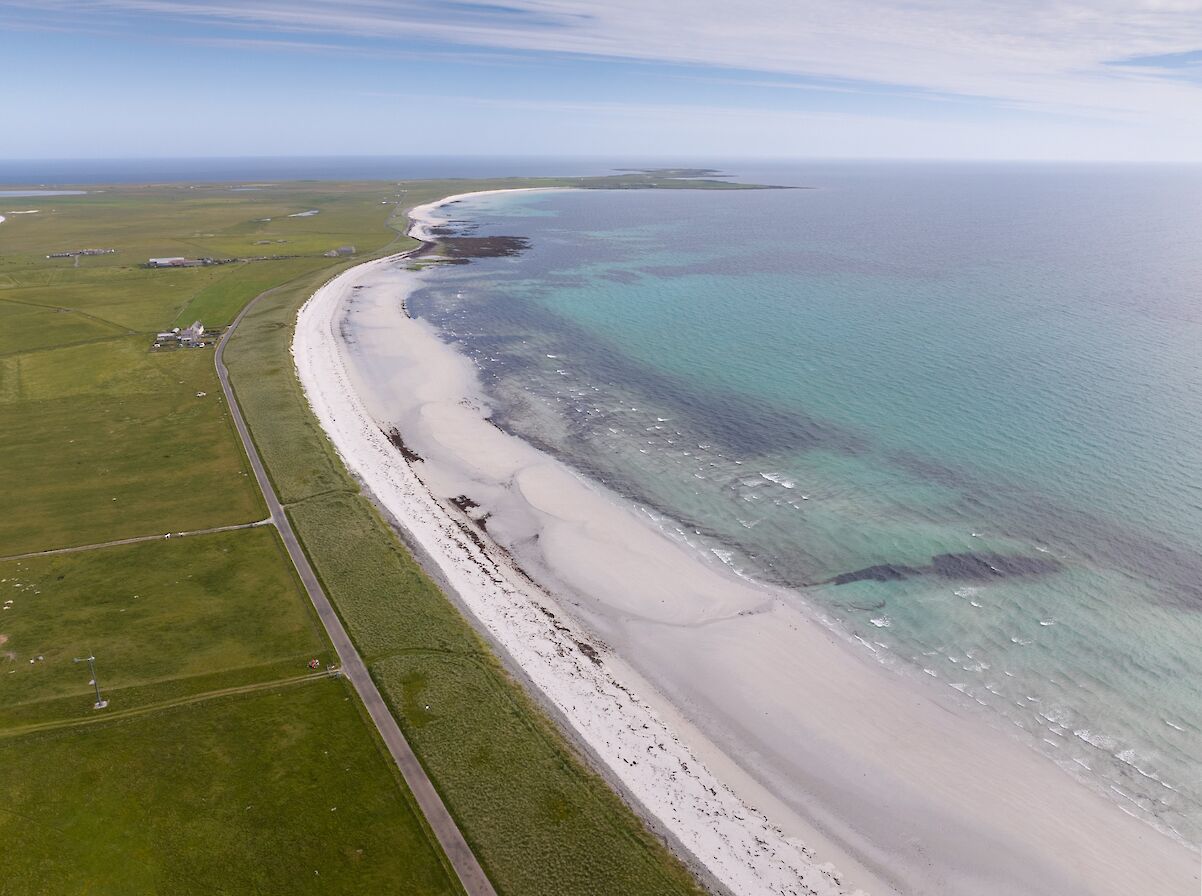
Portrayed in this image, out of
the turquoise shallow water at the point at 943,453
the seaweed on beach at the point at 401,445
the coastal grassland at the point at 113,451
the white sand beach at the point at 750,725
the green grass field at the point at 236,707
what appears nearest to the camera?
the green grass field at the point at 236,707

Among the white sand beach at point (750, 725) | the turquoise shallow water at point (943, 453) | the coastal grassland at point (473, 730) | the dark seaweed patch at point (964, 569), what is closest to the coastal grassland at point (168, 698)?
the coastal grassland at point (473, 730)

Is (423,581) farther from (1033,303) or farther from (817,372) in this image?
(1033,303)

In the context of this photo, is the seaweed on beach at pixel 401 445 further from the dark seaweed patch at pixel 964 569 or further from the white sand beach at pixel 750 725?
the dark seaweed patch at pixel 964 569

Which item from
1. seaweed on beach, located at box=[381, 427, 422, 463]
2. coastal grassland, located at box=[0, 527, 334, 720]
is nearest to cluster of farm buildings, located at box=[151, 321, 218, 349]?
seaweed on beach, located at box=[381, 427, 422, 463]

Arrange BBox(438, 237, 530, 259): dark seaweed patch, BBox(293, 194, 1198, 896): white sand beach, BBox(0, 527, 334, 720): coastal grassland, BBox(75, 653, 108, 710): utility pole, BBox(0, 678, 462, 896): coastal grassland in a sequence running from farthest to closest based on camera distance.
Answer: BBox(438, 237, 530, 259): dark seaweed patch < BBox(0, 527, 334, 720): coastal grassland < BBox(75, 653, 108, 710): utility pole < BBox(293, 194, 1198, 896): white sand beach < BBox(0, 678, 462, 896): coastal grassland

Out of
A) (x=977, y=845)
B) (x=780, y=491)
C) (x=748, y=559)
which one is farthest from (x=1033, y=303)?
(x=977, y=845)

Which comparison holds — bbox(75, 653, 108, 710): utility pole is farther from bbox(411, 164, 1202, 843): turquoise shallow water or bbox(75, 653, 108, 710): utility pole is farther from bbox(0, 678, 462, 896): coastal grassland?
bbox(411, 164, 1202, 843): turquoise shallow water
